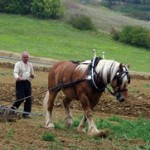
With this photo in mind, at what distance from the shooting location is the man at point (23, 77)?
16062mm

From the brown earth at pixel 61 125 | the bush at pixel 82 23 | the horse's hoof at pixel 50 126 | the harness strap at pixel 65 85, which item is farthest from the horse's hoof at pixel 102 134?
the bush at pixel 82 23

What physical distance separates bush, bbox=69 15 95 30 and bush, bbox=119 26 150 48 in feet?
14.1

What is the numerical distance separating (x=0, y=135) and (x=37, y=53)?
33.6m

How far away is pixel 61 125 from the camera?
1530 centimetres

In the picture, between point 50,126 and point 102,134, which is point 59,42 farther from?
point 102,134

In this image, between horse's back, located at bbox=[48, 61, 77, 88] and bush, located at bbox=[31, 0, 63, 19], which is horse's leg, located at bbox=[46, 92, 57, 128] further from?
bush, located at bbox=[31, 0, 63, 19]

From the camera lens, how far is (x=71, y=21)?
206 feet

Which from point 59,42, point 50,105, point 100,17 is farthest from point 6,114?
point 100,17

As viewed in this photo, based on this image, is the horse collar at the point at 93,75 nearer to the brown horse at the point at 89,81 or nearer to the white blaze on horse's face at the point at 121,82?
the brown horse at the point at 89,81

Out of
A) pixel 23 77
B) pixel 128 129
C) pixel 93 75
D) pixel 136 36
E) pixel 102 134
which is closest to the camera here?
pixel 102 134

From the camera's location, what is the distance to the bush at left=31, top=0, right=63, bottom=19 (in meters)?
62.0

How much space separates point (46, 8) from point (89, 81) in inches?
1939

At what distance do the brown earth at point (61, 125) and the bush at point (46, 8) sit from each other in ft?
118

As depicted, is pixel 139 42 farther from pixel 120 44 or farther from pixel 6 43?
pixel 6 43
